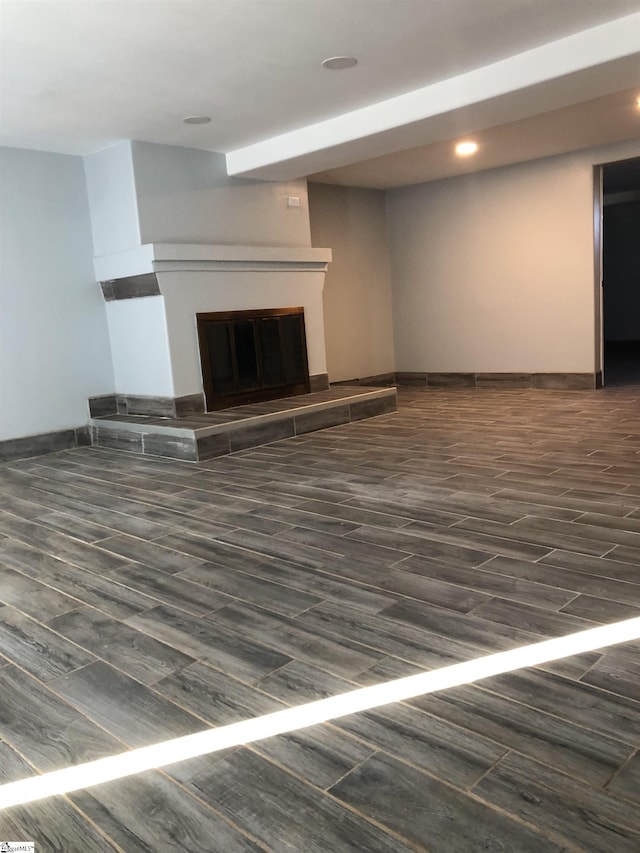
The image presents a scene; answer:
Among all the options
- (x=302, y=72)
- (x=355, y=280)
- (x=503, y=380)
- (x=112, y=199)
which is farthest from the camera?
(x=355, y=280)

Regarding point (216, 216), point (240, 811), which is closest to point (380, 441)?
point (216, 216)

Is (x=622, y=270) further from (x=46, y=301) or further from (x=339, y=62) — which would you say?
(x=46, y=301)

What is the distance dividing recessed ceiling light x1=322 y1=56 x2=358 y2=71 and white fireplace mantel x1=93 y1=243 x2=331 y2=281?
1.96m

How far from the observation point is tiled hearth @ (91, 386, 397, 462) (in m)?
5.03

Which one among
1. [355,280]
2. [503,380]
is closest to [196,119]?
[355,280]

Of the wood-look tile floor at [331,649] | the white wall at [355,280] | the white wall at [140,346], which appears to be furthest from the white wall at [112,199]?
the white wall at [355,280]

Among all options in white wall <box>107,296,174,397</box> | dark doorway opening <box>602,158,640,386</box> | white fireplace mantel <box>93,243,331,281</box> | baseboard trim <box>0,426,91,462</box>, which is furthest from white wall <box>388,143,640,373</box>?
baseboard trim <box>0,426,91,462</box>

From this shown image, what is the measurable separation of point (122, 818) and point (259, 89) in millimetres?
4265

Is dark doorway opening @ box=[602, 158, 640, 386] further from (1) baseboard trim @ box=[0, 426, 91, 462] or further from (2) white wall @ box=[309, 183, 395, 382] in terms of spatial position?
(1) baseboard trim @ box=[0, 426, 91, 462]

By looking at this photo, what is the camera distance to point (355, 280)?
8398mm

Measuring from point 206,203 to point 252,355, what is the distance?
1389 mm

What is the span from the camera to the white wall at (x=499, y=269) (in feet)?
23.9

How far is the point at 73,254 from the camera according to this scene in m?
5.73

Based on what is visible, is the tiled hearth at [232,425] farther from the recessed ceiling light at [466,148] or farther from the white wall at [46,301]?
the recessed ceiling light at [466,148]
